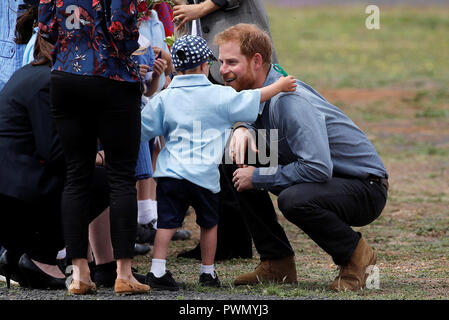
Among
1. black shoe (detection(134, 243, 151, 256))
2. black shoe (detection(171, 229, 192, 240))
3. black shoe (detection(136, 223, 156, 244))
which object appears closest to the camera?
black shoe (detection(134, 243, 151, 256))

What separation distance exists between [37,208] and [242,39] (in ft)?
4.52

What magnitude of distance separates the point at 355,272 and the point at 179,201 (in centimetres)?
97

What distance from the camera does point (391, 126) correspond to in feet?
43.2

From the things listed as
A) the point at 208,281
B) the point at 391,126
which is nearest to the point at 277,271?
the point at 208,281

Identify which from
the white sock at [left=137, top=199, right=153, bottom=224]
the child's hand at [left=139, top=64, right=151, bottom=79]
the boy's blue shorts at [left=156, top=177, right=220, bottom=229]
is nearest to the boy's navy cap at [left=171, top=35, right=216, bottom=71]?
the boy's blue shorts at [left=156, top=177, right=220, bottom=229]

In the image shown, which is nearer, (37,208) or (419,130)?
(37,208)

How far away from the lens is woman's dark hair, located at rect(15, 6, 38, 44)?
195 inches

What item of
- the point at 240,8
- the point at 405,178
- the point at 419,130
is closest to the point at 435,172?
the point at 405,178

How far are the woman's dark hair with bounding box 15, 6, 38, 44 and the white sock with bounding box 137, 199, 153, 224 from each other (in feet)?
5.48

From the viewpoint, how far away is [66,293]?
451cm

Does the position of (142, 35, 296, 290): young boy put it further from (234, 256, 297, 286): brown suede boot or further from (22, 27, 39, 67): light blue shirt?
(22, 27, 39, 67): light blue shirt

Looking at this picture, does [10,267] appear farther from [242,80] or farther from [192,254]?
[242,80]
